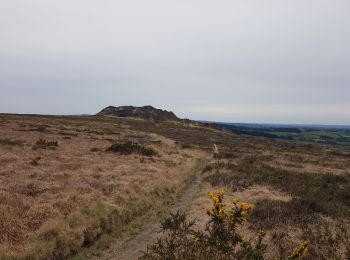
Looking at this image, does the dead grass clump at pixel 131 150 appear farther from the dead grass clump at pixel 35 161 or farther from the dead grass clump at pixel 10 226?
the dead grass clump at pixel 10 226

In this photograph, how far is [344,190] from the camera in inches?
859

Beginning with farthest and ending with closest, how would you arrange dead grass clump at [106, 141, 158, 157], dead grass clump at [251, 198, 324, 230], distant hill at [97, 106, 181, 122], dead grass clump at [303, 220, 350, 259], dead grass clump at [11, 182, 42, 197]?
distant hill at [97, 106, 181, 122], dead grass clump at [106, 141, 158, 157], dead grass clump at [11, 182, 42, 197], dead grass clump at [251, 198, 324, 230], dead grass clump at [303, 220, 350, 259]

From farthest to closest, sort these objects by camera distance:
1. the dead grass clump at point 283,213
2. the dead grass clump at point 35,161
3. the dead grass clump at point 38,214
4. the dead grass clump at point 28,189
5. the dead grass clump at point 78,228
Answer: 1. the dead grass clump at point 35,161
2. the dead grass clump at point 28,189
3. the dead grass clump at point 283,213
4. the dead grass clump at point 38,214
5. the dead grass clump at point 78,228

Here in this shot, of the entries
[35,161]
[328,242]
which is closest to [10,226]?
[328,242]

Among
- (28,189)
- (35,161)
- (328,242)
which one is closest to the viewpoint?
(328,242)

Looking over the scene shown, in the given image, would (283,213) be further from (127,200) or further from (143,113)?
(143,113)

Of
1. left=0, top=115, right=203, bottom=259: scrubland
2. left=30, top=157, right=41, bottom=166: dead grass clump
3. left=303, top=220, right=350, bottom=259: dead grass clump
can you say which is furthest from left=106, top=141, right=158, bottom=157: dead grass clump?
left=303, top=220, right=350, bottom=259: dead grass clump

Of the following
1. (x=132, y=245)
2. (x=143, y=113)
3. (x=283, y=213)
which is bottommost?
(x=132, y=245)

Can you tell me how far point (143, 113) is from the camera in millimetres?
122812

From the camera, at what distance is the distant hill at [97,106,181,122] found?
121438mm

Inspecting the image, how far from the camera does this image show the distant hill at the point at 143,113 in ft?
398

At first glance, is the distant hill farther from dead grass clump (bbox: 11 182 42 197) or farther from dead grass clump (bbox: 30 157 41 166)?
dead grass clump (bbox: 11 182 42 197)

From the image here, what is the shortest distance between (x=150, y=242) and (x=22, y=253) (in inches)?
151

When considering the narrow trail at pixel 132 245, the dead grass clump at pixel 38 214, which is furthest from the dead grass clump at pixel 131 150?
the dead grass clump at pixel 38 214
